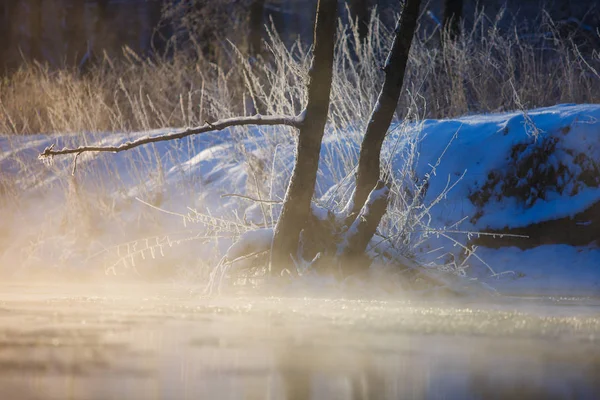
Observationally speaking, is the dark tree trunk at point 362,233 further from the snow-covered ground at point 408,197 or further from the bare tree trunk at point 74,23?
the bare tree trunk at point 74,23

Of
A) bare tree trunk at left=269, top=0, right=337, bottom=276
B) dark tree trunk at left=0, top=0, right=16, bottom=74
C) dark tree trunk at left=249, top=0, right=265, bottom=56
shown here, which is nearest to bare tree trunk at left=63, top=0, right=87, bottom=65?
dark tree trunk at left=0, top=0, right=16, bottom=74

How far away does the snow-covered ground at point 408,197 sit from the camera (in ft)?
23.3

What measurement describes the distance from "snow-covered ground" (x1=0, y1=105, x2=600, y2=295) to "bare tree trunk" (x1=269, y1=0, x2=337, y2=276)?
569 mm

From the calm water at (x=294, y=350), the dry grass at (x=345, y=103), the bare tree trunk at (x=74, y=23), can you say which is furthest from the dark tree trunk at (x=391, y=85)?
the bare tree trunk at (x=74, y=23)

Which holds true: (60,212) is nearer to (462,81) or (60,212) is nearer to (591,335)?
(462,81)

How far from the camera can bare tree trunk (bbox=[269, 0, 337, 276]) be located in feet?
18.9

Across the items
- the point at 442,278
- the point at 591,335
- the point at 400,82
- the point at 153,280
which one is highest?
the point at 400,82

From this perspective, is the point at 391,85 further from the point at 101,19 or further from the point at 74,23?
the point at 74,23

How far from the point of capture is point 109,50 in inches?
880

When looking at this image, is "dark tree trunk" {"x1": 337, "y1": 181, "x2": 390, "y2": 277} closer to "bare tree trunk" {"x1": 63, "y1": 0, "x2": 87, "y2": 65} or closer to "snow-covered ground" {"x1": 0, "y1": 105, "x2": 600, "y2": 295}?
"snow-covered ground" {"x1": 0, "y1": 105, "x2": 600, "y2": 295}

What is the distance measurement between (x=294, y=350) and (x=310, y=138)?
2.66m

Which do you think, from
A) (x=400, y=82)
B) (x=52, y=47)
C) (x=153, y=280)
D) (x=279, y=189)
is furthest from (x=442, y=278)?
(x=52, y=47)

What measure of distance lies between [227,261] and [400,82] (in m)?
1.72

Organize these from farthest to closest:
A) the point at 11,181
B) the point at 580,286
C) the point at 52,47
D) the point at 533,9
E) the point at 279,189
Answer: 1. the point at 52,47
2. the point at 533,9
3. the point at 11,181
4. the point at 279,189
5. the point at 580,286
